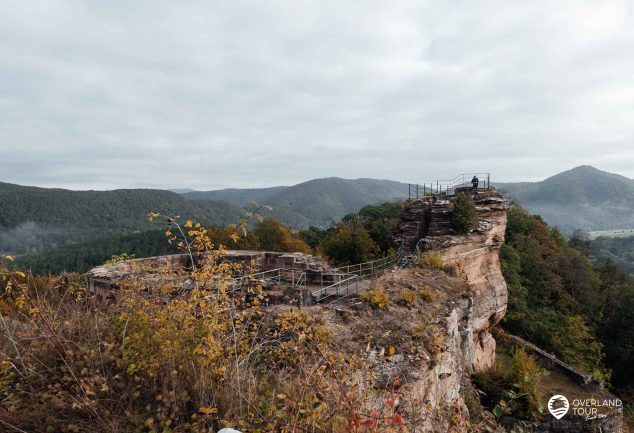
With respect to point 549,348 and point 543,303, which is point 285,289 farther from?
point 543,303

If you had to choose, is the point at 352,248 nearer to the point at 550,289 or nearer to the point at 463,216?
the point at 463,216

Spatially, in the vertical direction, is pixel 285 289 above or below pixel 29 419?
below

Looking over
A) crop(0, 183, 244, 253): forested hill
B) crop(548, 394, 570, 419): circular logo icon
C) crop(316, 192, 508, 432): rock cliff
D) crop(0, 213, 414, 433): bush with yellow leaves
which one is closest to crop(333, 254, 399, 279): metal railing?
crop(316, 192, 508, 432): rock cliff

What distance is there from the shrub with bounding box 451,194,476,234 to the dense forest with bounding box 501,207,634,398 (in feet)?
38.2

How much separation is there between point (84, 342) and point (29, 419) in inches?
41.7

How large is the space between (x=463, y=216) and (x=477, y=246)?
1.72 m

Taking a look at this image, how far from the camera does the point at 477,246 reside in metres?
18.5

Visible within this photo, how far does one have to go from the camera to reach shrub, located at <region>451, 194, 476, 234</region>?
18.5m

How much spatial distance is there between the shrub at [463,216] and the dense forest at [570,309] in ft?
38.2

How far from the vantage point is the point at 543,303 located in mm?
31562

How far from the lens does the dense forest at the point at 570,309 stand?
26.0m

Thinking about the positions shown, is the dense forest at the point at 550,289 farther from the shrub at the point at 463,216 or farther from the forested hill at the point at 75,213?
the forested hill at the point at 75,213

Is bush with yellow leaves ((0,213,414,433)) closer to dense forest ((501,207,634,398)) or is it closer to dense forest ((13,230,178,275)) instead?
dense forest ((501,207,634,398))

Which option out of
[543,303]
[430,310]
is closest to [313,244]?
[543,303]
